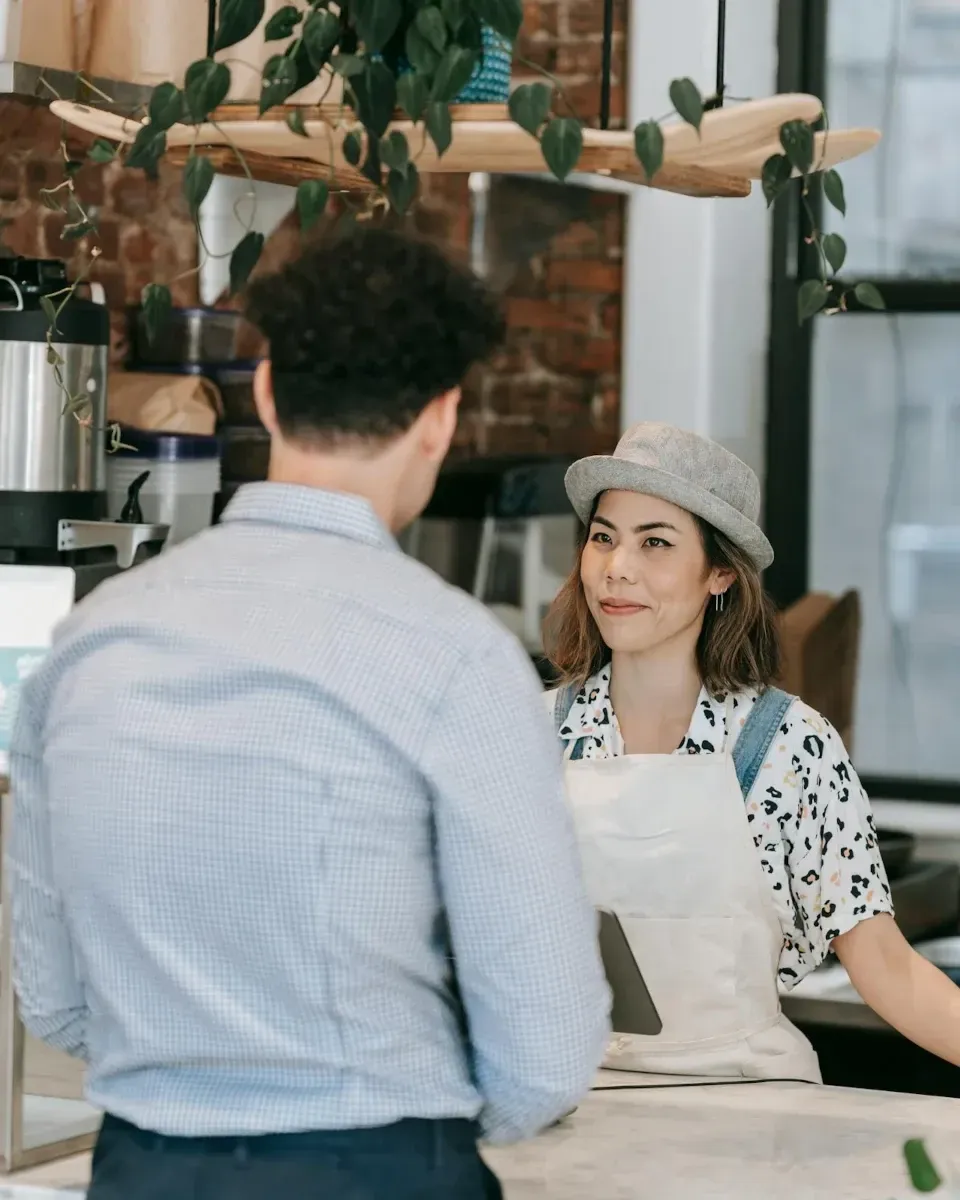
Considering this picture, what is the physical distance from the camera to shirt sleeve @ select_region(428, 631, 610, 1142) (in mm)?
1161

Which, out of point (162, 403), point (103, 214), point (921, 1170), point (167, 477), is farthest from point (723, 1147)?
point (103, 214)

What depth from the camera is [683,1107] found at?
6.02 feet

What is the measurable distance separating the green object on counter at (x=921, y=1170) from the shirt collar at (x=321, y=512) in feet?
2.56

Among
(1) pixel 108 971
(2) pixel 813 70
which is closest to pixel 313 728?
(1) pixel 108 971

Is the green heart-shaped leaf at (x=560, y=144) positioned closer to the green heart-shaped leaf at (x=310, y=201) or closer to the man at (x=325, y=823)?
the green heart-shaped leaf at (x=310, y=201)

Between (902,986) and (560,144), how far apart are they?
0.97 meters

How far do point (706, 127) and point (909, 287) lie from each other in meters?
2.91

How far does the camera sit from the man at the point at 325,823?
45.5 inches

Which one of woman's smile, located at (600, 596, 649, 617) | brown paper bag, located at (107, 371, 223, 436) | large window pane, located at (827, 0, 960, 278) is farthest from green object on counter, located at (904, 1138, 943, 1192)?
large window pane, located at (827, 0, 960, 278)

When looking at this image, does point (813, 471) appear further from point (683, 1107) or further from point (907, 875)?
point (683, 1107)

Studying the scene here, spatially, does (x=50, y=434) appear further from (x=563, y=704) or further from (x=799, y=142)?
(x=799, y=142)

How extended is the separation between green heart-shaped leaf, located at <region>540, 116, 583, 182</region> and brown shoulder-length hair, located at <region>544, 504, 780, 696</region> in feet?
1.97

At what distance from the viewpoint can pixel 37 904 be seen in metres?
1.31

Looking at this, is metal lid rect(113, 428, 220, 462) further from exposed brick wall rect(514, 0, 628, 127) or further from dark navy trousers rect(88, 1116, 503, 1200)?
dark navy trousers rect(88, 1116, 503, 1200)
